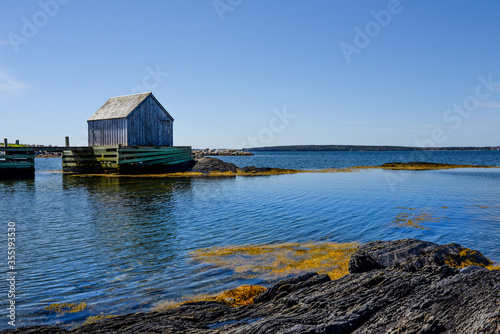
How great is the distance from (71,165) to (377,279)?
1704 inches

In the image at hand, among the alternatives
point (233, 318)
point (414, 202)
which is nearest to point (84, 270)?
point (233, 318)

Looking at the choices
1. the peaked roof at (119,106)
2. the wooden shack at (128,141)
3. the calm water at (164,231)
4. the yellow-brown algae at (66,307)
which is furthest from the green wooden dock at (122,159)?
the yellow-brown algae at (66,307)

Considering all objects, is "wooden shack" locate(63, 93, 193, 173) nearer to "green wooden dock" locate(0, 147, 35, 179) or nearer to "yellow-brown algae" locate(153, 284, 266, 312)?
"green wooden dock" locate(0, 147, 35, 179)

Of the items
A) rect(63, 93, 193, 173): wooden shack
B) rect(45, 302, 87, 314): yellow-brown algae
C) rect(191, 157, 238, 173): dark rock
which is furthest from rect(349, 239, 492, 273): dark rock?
rect(191, 157, 238, 173): dark rock

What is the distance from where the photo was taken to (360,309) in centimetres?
463

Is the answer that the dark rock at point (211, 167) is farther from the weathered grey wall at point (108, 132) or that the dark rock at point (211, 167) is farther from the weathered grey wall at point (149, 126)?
the weathered grey wall at point (108, 132)

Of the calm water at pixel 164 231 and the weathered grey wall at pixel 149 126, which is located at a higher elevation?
the weathered grey wall at pixel 149 126

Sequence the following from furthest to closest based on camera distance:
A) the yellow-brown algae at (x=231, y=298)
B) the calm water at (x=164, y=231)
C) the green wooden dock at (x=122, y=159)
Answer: the green wooden dock at (x=122, y=159)
the calm water at (x=164, y=231)
the yellow-brown algae at (x=231, y=298)

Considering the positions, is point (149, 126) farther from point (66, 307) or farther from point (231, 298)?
point (231, 298)

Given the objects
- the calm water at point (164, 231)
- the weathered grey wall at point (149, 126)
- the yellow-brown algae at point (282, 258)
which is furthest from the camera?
the weathered grey wall at point (149, 126)

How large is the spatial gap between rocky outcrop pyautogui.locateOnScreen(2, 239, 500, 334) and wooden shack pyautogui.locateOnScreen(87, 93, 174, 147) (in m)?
34.4

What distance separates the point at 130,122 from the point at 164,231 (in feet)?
91.9

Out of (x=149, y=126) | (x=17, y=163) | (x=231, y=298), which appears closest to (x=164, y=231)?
(x=231, y=298)

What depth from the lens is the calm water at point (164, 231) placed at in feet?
22.5
